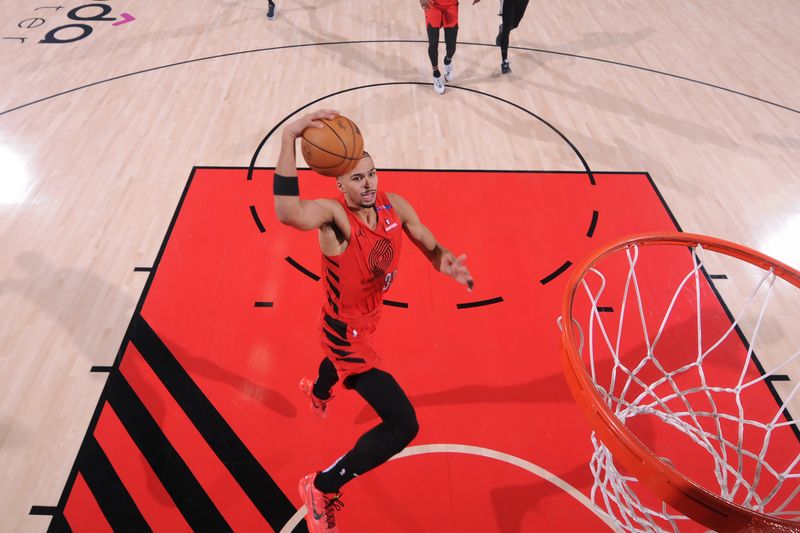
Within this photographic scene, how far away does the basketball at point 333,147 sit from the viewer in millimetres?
2178

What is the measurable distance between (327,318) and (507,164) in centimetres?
315

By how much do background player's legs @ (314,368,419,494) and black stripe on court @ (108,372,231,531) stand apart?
0.74 m

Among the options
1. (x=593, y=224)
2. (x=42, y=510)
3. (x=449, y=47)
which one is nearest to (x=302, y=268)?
(x=42, y=510)

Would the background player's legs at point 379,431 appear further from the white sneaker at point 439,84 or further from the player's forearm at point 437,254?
the white sneaker at point 439,84

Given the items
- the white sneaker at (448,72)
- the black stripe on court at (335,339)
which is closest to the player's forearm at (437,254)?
the black stripe on court at (335,339)

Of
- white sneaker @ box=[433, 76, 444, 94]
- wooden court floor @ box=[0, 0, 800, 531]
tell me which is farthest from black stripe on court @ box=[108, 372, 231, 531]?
white sneaker @ box=[433, 76, 444, 94]

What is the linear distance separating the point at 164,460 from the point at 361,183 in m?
2.04

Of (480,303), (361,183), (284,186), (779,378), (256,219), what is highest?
(284,186)

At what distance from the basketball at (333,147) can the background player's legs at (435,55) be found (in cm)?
405

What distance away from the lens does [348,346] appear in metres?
2.65

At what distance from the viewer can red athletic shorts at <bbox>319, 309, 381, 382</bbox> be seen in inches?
104

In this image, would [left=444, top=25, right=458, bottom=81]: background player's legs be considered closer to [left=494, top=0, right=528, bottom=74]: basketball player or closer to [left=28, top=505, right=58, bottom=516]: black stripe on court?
[left=494, top=0, right=528, bottom=74]: basketball player

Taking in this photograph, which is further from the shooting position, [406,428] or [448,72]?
[448,72]

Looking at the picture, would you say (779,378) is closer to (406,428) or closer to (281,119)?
(406,428)
